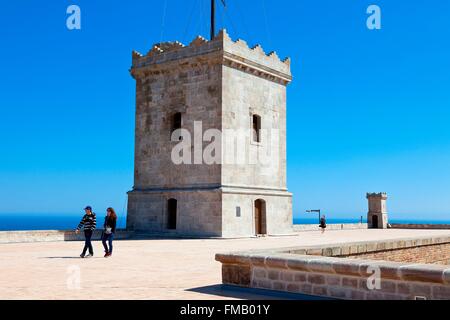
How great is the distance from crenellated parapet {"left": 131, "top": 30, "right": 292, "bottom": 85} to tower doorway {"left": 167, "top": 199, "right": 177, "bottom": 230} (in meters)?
6.79

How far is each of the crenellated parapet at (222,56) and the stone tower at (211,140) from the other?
0.17ft

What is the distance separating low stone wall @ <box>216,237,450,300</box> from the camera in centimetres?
680

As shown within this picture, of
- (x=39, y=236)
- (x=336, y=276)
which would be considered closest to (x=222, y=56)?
(x=39, y=236)

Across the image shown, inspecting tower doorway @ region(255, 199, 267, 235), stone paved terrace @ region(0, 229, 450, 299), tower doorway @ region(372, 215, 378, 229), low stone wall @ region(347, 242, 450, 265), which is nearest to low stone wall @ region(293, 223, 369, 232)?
tower doorway @ region(372, 215, 378, 229)

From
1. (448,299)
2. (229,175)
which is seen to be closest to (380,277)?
(448,299)

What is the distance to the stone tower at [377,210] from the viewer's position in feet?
135

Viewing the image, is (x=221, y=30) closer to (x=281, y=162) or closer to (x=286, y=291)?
(x=281, y=162)

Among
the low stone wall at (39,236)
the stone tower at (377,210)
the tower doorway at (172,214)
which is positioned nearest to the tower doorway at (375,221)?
the stone tower at (377,210)

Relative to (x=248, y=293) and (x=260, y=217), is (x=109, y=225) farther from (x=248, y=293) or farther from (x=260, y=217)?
(x=260, y=217)

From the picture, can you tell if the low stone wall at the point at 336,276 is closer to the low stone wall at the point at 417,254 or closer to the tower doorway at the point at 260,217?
Result: the low stone wall at the point at 417,254

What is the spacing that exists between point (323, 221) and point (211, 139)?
12.2 meters

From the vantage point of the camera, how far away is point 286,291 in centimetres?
821

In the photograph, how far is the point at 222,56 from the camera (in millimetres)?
23984

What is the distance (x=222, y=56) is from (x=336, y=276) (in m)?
17.6
